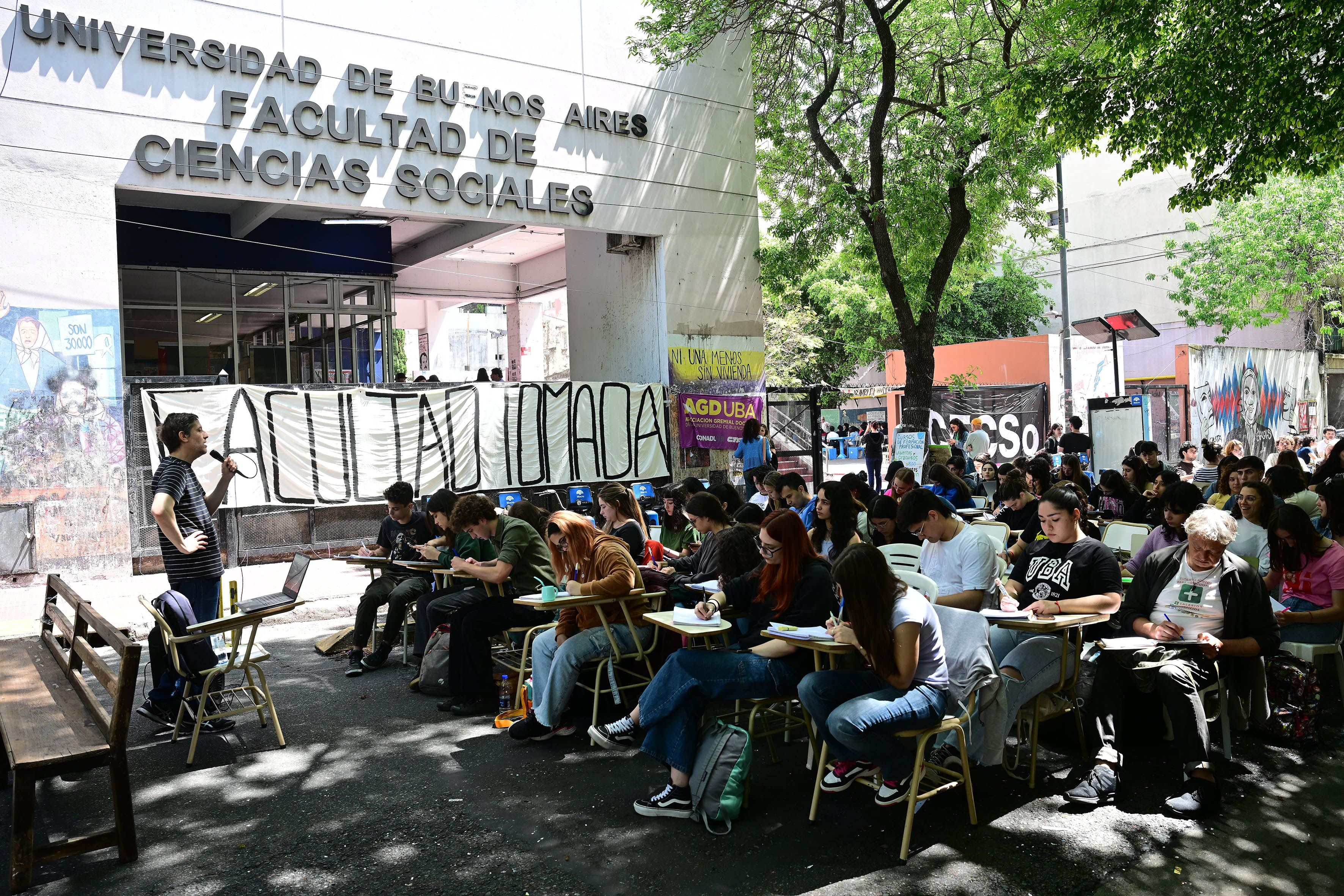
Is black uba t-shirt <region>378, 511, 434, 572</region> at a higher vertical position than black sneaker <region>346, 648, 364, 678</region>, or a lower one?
higher

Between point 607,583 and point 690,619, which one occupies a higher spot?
point 607,583

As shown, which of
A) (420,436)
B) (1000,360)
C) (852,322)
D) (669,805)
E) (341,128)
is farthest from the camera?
(852,322)

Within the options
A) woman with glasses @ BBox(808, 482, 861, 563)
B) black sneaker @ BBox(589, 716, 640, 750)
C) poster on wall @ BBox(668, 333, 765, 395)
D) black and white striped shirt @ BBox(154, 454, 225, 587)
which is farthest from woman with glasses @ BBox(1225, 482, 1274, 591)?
poster on wall @ BBox(668, 333, 765, 395)

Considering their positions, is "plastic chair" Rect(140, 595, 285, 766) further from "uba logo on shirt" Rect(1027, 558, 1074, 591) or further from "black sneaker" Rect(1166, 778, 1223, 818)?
"black sneaker" Rect(1166, 778, 1223, 818)

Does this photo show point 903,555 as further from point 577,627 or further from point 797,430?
point 797,430

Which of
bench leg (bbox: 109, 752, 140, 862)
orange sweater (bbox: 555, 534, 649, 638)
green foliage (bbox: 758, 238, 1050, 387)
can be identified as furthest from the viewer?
green foliage (bbox: 758, 238, 1050, 387)

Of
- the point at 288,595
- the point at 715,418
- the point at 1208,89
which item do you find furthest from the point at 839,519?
the point at 715,418

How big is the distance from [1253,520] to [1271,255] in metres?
25.8

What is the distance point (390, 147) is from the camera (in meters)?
12.7

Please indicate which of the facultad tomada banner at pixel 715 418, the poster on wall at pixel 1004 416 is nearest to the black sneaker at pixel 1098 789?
the facultad tomada banner at pixel 715 418

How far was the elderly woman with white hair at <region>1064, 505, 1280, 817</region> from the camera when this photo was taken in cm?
463

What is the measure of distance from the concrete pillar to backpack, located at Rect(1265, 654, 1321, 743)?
10962 mm

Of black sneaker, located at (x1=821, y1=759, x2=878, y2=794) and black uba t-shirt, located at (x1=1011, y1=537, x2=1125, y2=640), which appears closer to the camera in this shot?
black sneaker, located at (x1=821, y1=759, x2=878, y2=794)

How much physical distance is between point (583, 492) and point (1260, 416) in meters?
20.4
